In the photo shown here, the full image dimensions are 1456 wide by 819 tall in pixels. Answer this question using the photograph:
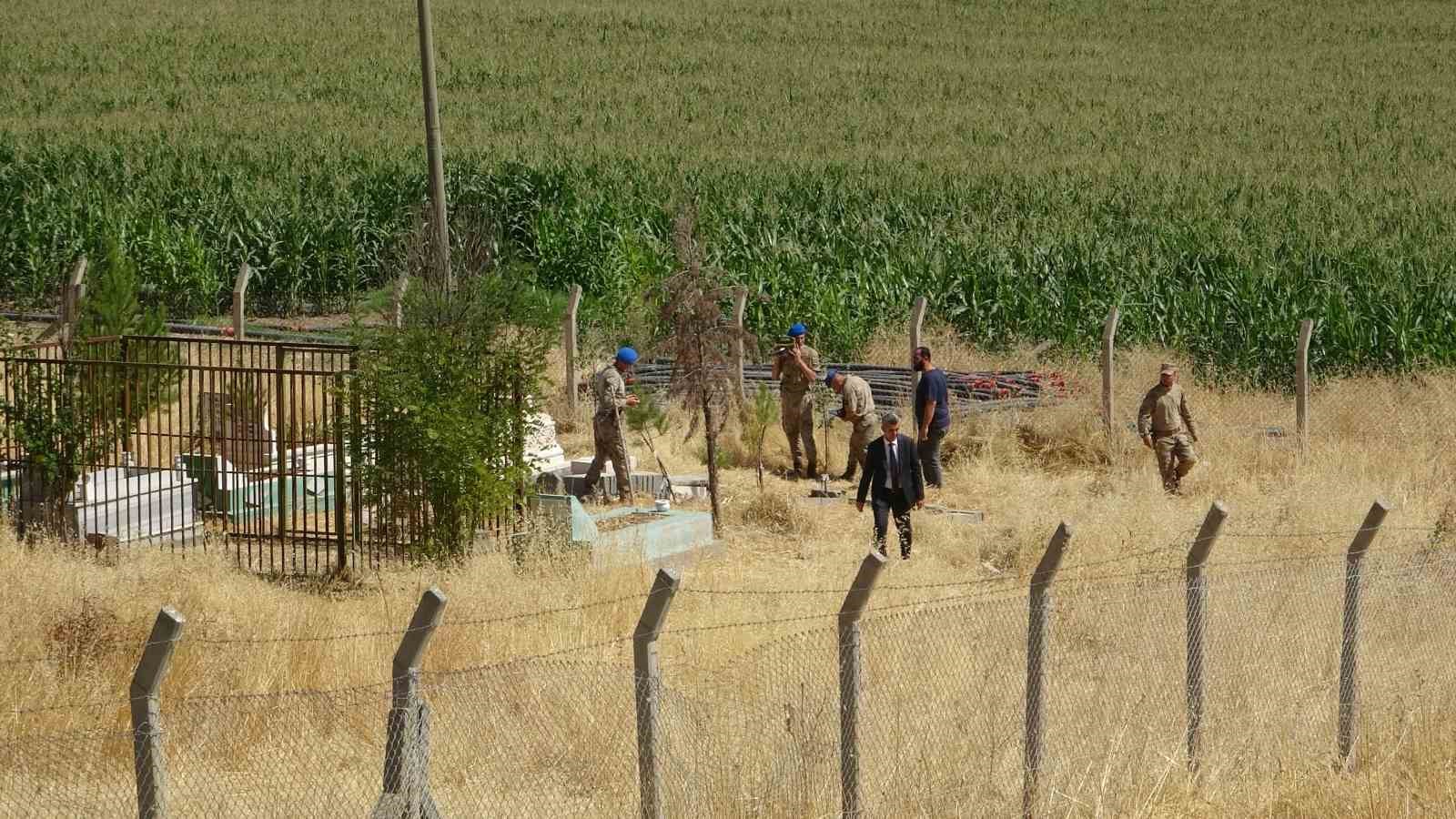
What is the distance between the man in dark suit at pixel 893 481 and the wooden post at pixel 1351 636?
574 centimetres

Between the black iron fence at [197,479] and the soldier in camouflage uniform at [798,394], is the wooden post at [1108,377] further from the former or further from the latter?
the black iron fence at [197,479]

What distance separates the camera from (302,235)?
3172 cm

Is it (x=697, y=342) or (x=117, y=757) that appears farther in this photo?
(x=697, y=342)

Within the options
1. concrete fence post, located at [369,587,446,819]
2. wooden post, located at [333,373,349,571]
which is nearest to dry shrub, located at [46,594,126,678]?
wooden post, located at [333,373,349,571]

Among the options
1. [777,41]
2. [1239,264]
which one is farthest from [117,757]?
[777,41]

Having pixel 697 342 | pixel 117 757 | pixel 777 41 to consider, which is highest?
pixel 777 41

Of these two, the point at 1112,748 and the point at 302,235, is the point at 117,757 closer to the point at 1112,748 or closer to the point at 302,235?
the point at 1112,748

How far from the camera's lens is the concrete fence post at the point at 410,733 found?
6.53 metres

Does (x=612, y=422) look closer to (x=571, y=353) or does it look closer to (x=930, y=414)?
(x=930, y=414)

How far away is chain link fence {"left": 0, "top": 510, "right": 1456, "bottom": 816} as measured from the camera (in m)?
7.27

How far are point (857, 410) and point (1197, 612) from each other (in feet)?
30.8

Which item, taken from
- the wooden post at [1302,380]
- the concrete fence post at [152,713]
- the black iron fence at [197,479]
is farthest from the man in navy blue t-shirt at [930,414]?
the concrete fence post at [152,713]

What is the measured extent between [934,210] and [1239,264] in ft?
31.0

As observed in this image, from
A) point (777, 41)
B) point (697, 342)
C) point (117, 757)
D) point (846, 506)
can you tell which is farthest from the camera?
point (777, 41)
